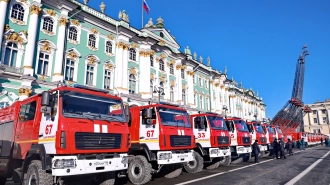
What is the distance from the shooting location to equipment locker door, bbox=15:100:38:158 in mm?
7273

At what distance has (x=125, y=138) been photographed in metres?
7.36

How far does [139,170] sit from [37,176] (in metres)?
3.59

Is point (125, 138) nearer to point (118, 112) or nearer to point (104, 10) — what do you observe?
point (118, 112)

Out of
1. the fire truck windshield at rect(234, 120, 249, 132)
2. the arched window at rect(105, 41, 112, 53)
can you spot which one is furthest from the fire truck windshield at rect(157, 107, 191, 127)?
the arched window at rect(105, 41, 112, 53)

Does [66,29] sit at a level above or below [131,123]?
above

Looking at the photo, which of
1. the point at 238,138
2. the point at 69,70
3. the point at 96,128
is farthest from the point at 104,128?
the point at 69,70

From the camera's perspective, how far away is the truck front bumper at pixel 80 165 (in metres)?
5.81

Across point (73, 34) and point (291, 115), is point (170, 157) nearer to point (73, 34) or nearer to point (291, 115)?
point (73, 34)

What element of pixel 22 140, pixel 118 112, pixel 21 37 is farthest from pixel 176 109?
pixel 21 37

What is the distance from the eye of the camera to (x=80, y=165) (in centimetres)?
608

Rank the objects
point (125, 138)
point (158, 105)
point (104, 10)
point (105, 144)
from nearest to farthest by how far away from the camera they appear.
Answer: point (105, 144) < point (125, 138) < point (158, 105) < point (104, 10)

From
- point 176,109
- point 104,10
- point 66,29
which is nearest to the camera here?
point 176,109

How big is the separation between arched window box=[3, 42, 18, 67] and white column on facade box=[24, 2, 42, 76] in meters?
0.78

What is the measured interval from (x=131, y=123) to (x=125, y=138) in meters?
2.56
